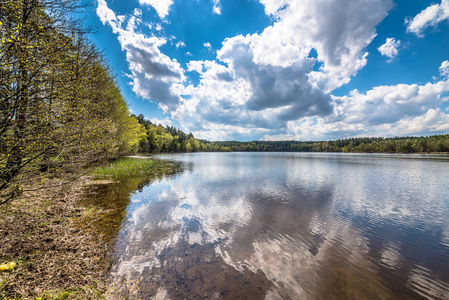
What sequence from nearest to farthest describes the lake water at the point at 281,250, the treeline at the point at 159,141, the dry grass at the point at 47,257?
the dry grass at the point at 47,257, the lake water at the point at 281,250, the treeline at the point at 159,141

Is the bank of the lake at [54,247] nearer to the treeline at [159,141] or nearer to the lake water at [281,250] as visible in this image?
the lake water at [281,250]

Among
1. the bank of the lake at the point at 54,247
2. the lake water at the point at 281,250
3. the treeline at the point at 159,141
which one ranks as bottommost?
the lake water at the point at 281,250

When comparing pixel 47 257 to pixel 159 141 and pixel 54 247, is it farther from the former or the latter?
pixel 159 141

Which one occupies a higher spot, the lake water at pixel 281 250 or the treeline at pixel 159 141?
the treeline at pixel 159 141

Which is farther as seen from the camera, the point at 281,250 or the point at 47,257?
the point at 281,250

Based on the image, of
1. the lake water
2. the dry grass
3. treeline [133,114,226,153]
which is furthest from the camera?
treeline [133,114,226,153]

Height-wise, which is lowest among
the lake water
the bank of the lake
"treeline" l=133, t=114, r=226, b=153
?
the lake water

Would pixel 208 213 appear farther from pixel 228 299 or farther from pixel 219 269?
pixel 228 299

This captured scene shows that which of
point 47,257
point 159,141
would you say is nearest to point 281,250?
point 47,257

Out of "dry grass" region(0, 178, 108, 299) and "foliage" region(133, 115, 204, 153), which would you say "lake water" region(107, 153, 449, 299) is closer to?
"dry grass" region(0, 178, 108, 299)

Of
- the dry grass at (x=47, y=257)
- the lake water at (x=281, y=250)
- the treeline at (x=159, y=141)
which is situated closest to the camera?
the dry grass at (x=47, y=257)

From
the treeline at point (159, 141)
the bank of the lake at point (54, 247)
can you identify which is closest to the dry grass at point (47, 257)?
the bank of the lake at point (54, 247)

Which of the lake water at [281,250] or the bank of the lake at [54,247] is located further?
the lake water at [281,250]

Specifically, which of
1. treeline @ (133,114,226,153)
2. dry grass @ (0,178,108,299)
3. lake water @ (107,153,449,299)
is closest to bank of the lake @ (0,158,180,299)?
dry grass @ (0,178,108,299)
